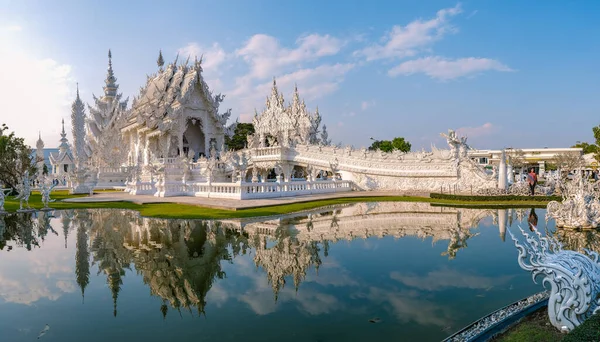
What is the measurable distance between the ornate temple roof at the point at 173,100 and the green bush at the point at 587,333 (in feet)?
96.5

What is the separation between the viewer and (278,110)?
1607 inches

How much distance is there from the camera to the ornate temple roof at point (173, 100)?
29.7m

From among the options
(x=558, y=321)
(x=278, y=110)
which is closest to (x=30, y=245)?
(x=558, y=321)

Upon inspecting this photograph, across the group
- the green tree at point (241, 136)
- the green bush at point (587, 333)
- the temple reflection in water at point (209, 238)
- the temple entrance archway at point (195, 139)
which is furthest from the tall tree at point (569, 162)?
the green bush at point (587, 333)

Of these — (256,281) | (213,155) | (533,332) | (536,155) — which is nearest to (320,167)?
(213,155)

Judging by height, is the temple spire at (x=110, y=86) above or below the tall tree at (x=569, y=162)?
above

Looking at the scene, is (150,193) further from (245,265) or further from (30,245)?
(245,265)

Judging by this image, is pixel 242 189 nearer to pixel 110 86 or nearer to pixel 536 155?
pixel 110 86

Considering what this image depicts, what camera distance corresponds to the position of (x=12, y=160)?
23.2 m

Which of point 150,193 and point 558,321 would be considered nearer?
point 558,321

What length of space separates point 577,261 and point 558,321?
64 cm

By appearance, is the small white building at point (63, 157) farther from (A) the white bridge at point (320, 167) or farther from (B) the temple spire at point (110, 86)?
(A) the white bridge at point (320, 167)

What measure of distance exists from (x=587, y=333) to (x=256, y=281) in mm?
4221

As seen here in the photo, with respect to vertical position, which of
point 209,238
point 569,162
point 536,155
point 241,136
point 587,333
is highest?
point 241,136
